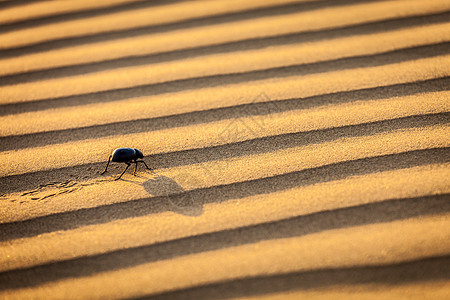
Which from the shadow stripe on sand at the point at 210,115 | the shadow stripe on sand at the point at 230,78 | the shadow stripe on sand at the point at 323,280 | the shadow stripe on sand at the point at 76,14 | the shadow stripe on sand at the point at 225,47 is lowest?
the shadow stripe on sand at the point at 323,280

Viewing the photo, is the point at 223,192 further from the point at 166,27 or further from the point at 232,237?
the point at 166,27

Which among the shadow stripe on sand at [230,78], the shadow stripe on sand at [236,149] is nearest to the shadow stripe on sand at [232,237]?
the shadow stripe on sand at [236,149]

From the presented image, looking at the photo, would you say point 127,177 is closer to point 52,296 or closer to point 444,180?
point 52,296

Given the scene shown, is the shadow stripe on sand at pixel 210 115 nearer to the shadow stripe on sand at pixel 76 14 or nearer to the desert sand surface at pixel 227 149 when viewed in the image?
the desert sand surface at pixel 227 149

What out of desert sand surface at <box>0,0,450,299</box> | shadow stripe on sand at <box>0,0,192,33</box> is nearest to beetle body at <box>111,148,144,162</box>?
desert sand surface at <box>0,0,450,299</box>

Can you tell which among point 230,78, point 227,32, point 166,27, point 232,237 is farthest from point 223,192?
point 166,27

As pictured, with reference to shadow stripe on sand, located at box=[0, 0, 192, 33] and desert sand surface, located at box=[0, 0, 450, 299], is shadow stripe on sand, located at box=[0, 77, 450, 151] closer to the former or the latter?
desert sand surface, located at box=[0, 0, 450, 299]
